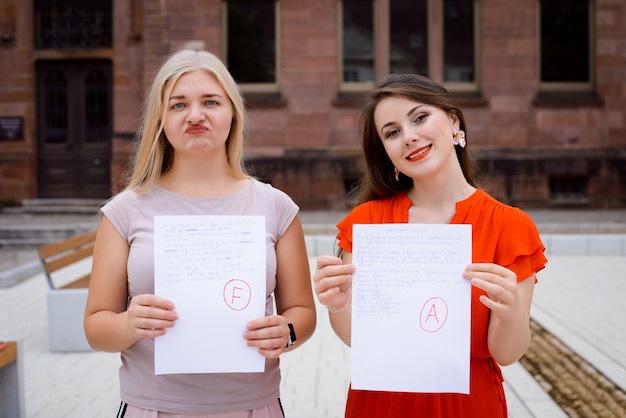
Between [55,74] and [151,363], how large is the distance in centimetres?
1743

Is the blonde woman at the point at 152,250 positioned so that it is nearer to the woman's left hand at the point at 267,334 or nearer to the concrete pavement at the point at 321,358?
the woman's left hand at the point at 267,334

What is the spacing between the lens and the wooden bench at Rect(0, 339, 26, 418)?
4.18 meters

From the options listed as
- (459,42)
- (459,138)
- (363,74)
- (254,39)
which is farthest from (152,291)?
(459,42)

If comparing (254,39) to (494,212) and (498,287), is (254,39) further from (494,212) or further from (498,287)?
(498,287)

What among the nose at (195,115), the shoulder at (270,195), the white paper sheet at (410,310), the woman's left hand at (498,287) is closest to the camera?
the woman's left hand at (498,287)

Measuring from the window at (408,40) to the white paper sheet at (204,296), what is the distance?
49.0ft

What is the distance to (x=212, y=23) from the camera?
1659cm

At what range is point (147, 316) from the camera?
81.7 inches

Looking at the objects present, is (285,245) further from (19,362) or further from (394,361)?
(19,362)

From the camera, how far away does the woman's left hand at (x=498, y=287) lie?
1.99 m

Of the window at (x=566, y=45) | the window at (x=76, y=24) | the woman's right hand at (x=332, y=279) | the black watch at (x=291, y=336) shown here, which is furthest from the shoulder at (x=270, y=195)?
the window at (x=76, y=24)


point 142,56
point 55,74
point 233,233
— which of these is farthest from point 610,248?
point 55,74

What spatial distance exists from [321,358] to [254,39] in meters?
12.5

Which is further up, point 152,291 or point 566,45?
point 566,45
